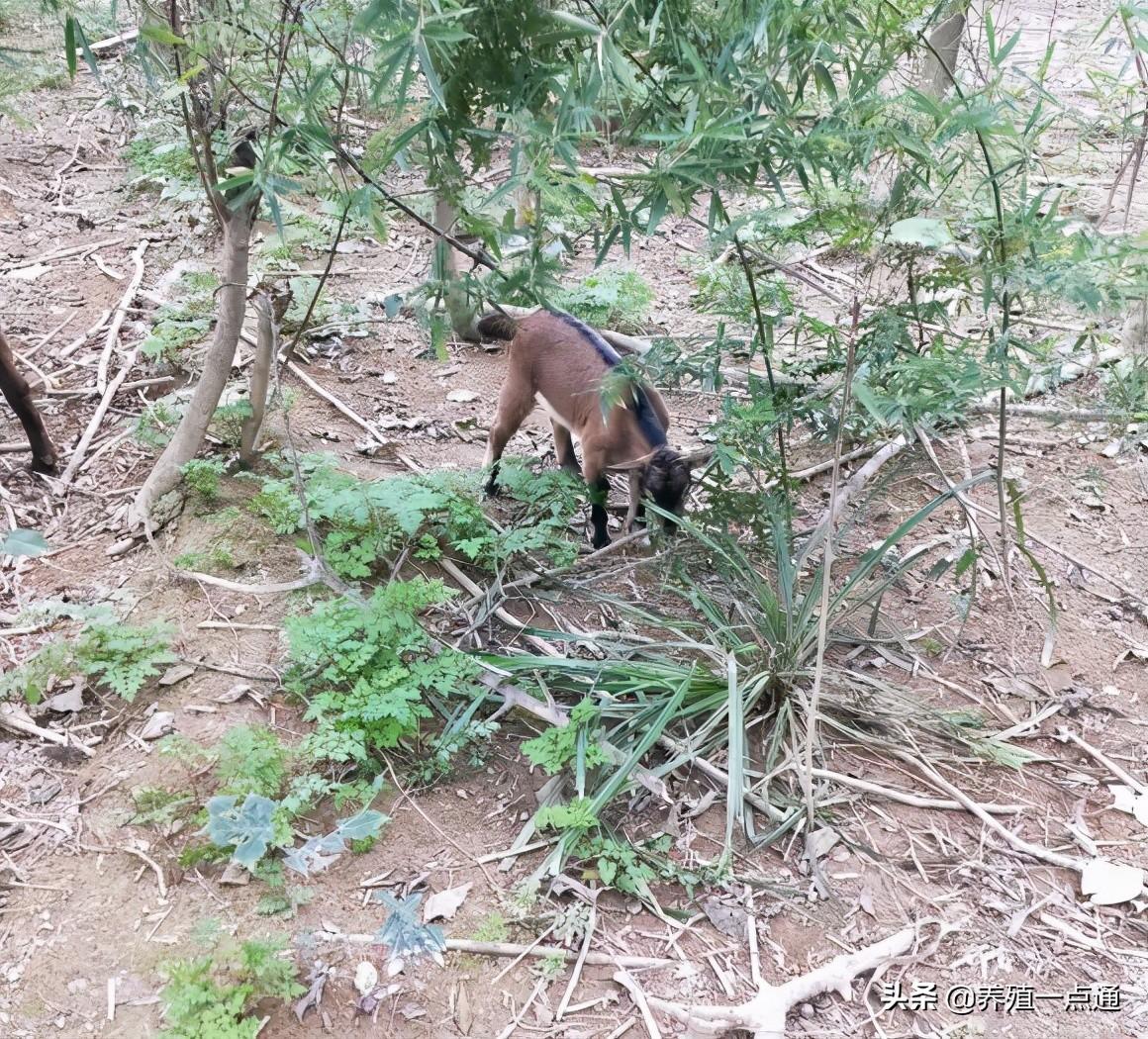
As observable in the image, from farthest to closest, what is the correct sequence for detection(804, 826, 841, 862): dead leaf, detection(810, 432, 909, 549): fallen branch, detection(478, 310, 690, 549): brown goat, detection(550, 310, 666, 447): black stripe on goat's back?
detection(550, 310, 666, 447): black stripe on goat's back → detection(478, 310, 690, 549): brown goat → detection(810, 432, 909, 549): fallen branch → detection(804, 826, 841, 862): dead leaf

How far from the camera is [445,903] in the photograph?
121 inches

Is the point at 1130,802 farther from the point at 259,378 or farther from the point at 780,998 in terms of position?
the point at 259,378

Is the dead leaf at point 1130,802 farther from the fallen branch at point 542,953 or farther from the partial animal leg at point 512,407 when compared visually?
the partial animal leg at point 512,407

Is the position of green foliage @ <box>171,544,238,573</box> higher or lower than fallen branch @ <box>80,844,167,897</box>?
higher

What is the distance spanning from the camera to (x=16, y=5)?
16.6ft

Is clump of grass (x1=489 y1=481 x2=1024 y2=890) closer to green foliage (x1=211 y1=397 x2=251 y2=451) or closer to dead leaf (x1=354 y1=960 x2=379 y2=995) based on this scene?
dead leaf (x1=354 y1=960 x2=379 y2=995)

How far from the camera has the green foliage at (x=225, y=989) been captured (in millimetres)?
2557

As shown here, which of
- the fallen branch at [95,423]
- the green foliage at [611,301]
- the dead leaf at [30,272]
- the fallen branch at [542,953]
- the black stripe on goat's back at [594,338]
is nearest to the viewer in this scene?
the fallen branch at [542,953]

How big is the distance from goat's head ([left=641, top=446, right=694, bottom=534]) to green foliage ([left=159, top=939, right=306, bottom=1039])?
280 cm

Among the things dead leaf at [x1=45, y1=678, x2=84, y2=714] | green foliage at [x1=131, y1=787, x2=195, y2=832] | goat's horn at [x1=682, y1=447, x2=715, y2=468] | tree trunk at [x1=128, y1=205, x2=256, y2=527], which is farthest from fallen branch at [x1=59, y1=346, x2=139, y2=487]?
goat's horn at [x1=682, y1=447, x2=715, y2=468]

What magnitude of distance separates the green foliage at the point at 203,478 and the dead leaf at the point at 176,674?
98cm

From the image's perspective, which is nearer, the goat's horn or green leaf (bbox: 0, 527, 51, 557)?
green leaf (bbox: 0, 527, 51, 557)

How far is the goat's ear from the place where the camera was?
4.94m

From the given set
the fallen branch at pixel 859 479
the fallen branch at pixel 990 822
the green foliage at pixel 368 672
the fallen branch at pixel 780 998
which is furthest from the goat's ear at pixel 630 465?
the fallen branch at pixel 780 998
